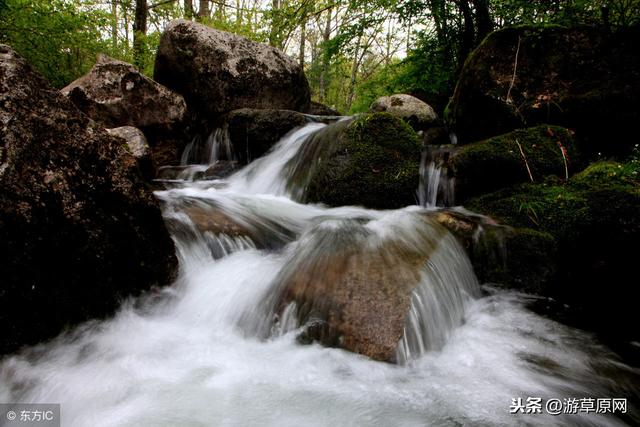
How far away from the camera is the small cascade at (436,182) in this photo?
4555mm

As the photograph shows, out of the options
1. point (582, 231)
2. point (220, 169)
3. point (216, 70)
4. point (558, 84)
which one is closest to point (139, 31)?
point (216, 70)

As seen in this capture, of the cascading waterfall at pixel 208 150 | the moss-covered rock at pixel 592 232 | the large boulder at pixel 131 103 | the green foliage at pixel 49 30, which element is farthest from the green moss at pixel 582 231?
the green foliage at pixel 49 30

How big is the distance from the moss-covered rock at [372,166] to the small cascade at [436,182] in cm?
21

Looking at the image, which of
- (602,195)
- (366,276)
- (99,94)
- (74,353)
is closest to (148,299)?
(74,353)

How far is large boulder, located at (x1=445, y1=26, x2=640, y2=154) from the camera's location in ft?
13.9

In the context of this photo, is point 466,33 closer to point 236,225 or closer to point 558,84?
point 558,84

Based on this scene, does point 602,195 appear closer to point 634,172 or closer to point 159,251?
point 634,172

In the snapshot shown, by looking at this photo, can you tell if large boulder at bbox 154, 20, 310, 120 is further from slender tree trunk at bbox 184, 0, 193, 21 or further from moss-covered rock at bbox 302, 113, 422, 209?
moss-covered rock at bbox 302, 113, 422, 209

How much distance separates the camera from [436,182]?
470 centimetres

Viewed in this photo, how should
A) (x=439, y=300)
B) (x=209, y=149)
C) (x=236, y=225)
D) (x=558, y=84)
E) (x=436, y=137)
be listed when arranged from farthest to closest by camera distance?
(x=209, y=149)
(x=436, y=137)
(x=558, y=84)
(x=236, y=225)
(x=439, y=300)

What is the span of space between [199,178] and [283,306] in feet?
15.5

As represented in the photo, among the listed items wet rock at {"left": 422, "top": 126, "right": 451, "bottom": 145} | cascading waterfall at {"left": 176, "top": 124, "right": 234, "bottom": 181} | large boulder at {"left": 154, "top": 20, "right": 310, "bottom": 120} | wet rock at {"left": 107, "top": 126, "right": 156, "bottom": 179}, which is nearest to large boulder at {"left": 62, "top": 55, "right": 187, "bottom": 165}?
cascading waterfall at {"left": 176, "top": 124, "right": 234, "bottom": 181}

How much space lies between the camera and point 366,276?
8.82ft

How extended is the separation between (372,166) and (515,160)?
1698mm
